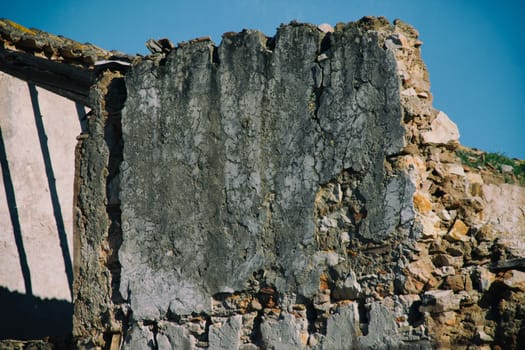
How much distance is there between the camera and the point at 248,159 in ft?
18.3

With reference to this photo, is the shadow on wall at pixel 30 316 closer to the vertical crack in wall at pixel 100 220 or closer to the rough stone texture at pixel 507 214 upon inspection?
the vertical crack in wall at pixel 100 220

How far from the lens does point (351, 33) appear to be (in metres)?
5.31

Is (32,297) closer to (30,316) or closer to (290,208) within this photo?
(30,316)

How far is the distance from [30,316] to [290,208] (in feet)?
13.7

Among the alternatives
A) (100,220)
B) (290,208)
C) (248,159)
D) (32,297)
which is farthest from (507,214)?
(32,297)

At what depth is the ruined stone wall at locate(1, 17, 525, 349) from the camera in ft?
16.5

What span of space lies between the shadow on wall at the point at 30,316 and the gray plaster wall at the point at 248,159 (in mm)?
2985

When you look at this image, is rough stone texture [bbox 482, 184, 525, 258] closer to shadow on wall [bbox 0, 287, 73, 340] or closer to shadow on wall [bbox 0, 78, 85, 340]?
shadow on wall [bbox 0, 78, 85, 340]

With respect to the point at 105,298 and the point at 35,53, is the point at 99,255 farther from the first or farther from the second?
the point at 35,53

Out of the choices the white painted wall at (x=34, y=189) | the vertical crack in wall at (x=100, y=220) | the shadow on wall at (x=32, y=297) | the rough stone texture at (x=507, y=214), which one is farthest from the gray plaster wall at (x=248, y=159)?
the white painted wall at (x=34, y=189)

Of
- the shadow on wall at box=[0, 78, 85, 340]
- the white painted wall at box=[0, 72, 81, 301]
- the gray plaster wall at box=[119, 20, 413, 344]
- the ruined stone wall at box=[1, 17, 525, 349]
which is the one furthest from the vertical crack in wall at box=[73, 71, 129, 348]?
the white painted wall at box=[0, 72, 81, 301]

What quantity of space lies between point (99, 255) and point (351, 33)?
2248mm

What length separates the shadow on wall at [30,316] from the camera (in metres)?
8.47

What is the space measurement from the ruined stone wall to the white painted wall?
2.65 m
